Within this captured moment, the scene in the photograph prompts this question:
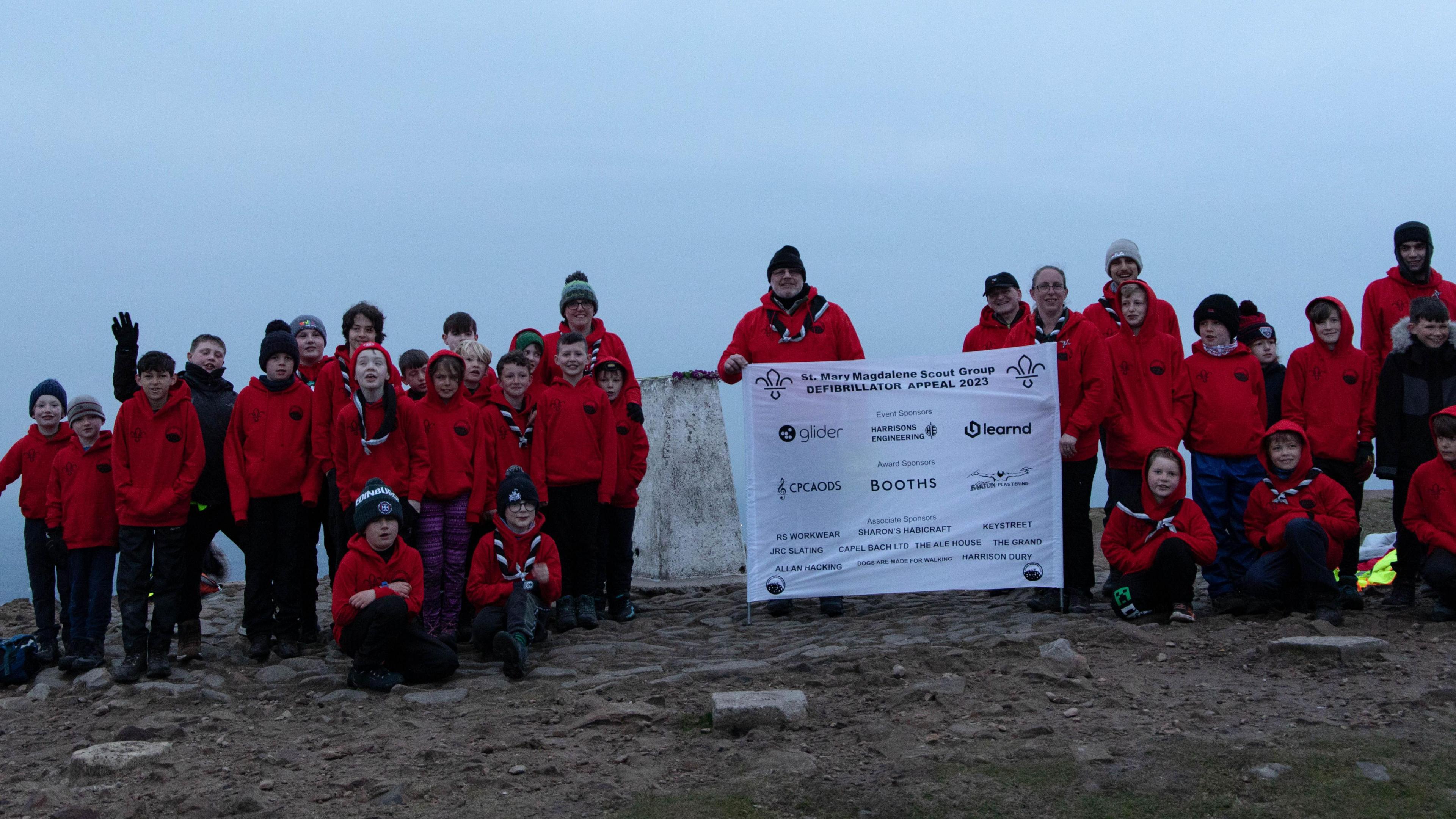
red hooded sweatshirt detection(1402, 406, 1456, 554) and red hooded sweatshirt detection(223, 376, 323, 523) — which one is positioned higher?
red hooded sweatshirt detection(223, 376, 323, 523)

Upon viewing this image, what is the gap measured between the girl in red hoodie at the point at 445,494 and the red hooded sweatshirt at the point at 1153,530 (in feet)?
13.2

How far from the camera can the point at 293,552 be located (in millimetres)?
7289

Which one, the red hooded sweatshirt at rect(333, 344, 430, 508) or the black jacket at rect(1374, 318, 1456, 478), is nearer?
the red hooded sweatshirt at rect(333, 344, 430, 508)

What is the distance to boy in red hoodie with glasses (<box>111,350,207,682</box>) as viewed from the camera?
22.6ft

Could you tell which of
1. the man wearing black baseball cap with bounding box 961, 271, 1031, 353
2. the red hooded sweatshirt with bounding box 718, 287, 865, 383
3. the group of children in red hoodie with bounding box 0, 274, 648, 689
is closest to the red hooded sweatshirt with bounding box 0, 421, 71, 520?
the group of children in red hoodie with bounding box 0, 274, 648, 689

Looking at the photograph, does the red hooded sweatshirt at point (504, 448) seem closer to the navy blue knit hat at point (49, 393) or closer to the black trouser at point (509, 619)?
the black trouser at point (509, 619)

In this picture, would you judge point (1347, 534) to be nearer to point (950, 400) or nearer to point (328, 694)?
point (950, 400)

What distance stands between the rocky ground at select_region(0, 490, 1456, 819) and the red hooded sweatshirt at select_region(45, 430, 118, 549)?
901 mm

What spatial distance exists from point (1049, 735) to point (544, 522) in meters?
3.65

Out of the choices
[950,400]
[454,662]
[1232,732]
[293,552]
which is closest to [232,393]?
[293,552]

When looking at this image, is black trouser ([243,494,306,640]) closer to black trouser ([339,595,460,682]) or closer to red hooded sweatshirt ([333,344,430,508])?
red hooded sweatshirt ([333,344,430,508])

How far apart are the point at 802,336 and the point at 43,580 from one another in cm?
532

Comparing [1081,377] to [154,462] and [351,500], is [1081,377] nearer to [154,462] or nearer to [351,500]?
[351,500]

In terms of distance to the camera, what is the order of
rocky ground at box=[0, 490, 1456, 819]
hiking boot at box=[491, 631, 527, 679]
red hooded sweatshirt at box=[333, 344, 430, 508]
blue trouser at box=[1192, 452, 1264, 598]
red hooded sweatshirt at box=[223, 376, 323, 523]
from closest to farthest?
rocky ground at box=[0, 490, 1456, 819], hiking boot at box=[491, 631, 527, 679], red hooded sweatshirt at box=[333, 344, 430, 508], red hooded sweatshirt at box=[223, 376, 323, 523], blue trouser at box=[1192, 452, 1264, 598]
